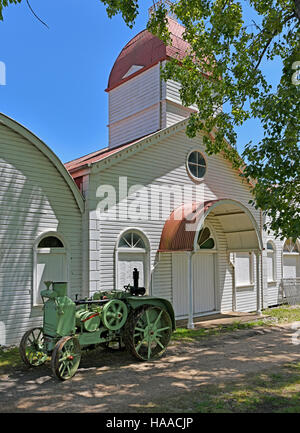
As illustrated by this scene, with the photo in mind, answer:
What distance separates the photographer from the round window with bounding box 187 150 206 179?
1333 cm

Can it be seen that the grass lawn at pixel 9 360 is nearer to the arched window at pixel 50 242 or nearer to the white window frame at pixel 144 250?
the arched window at pixel 50 242

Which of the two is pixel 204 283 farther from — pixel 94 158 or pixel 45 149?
pixel 45 149

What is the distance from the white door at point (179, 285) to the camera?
12.3m

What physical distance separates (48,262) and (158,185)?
4.35 meters

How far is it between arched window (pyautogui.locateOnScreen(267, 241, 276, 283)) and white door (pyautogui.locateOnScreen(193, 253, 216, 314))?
402 cm

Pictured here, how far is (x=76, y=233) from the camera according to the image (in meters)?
10.2

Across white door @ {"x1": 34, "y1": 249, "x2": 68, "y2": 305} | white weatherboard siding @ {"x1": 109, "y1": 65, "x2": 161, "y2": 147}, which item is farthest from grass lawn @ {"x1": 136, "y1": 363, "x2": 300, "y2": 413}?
white weatherboard siding @ {"x1": 109, "y1": 65, "x2": 161, "y2": 147}

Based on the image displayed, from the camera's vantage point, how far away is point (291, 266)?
18406 mm

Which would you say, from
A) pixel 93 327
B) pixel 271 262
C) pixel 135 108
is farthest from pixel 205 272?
pixel 93 327

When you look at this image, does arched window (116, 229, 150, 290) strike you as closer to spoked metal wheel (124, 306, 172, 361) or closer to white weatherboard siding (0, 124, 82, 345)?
white weatherboard siding (0, 124, 82, 345)

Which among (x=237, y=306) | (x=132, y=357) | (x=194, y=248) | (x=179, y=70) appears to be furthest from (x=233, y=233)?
(x=132, y=357)

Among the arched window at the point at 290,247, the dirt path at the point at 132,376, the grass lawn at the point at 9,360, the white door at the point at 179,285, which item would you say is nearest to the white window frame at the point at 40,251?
the grass lawn at the point at 9,360

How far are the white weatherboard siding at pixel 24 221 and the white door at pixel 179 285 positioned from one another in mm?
3457

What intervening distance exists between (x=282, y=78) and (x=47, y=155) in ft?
20.6
